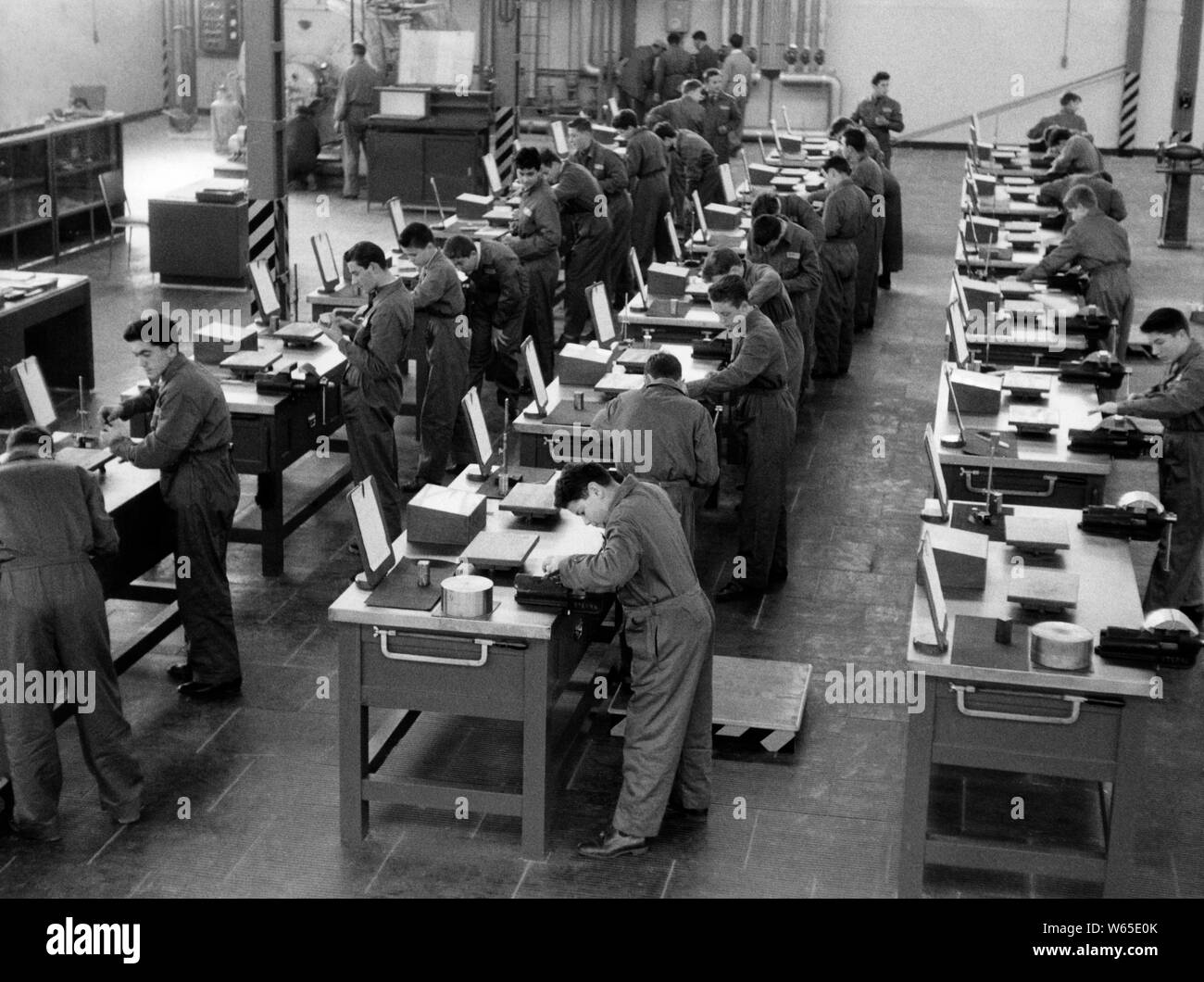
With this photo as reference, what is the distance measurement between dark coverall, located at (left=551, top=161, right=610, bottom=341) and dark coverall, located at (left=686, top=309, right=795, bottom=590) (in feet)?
15.2

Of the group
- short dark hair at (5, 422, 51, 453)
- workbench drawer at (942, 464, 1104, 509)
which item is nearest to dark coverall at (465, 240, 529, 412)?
workbench drawer at (942, 464, 1104, 509)

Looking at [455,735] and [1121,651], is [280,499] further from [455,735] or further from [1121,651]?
[1121,651]

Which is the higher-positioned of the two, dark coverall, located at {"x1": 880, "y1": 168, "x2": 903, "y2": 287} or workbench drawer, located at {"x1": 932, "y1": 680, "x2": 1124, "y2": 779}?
dark coverall, located at {"x1": 880, "y1": 168, "x2": 903, "y2": 287}

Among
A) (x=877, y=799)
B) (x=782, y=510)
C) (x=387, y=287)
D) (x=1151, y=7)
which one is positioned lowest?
(x=877, y=799)

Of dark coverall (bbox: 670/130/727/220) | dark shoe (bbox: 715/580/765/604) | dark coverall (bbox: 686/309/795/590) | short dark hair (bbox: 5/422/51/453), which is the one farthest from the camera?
dark coverall (bbox: 670/130/727/220)

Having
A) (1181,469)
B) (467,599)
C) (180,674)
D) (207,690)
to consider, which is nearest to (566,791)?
(467,599)

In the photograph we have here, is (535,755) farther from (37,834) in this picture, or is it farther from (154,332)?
(154,332)

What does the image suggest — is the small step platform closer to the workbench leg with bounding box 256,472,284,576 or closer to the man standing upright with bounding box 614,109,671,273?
the workbench leg with bounding box 256,472,284,576

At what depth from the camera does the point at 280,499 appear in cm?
891

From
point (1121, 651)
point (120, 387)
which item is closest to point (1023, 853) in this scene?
point (1121, 651)

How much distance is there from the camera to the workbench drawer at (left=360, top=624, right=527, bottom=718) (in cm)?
610

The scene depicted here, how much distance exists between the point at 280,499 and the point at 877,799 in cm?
370

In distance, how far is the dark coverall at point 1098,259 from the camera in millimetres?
11820

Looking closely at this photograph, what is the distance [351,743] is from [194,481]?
167cm
